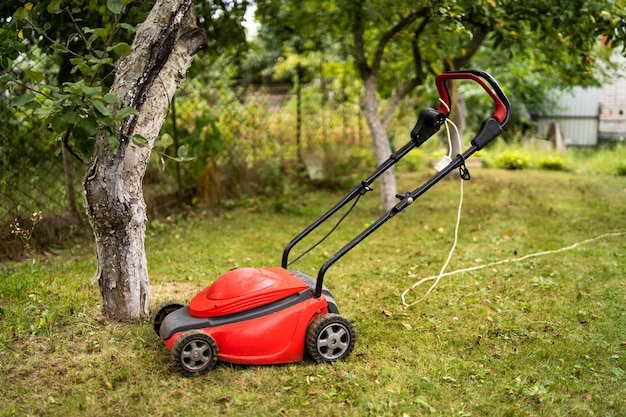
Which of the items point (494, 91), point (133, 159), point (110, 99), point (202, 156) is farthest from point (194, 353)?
point (202, 156)

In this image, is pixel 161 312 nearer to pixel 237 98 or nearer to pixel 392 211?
pixel 392 211

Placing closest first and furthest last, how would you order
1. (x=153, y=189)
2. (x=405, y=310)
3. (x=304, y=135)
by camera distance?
(x=405, y=310), (x=153, y=189), (x=304, y=135)

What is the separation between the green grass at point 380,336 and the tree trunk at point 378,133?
831 millimetres

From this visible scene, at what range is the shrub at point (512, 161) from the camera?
11.4 meters

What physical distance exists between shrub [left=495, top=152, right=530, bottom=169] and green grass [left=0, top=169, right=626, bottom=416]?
194 inches

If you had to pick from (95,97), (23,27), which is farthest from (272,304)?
(23,27)

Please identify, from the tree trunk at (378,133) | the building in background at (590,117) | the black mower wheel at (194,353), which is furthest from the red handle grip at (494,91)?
the building in background at (590,117)

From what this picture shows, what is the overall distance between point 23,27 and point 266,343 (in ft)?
7.13

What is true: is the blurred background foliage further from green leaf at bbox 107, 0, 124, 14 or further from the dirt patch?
the dirt patch

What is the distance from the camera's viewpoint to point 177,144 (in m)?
7.11

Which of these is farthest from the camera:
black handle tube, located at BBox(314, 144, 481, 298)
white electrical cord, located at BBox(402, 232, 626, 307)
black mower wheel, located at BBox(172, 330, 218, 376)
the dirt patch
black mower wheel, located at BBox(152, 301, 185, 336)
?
white electrical cord, located at BBox(402, 232, 626, 307)

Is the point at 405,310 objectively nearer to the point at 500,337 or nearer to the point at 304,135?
the point at 500,337

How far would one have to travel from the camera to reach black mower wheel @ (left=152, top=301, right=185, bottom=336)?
11.7ft

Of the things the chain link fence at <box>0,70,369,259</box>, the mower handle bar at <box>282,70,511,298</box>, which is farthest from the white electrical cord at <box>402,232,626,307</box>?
the chain link fence at <box>0,70,369,259</box>
